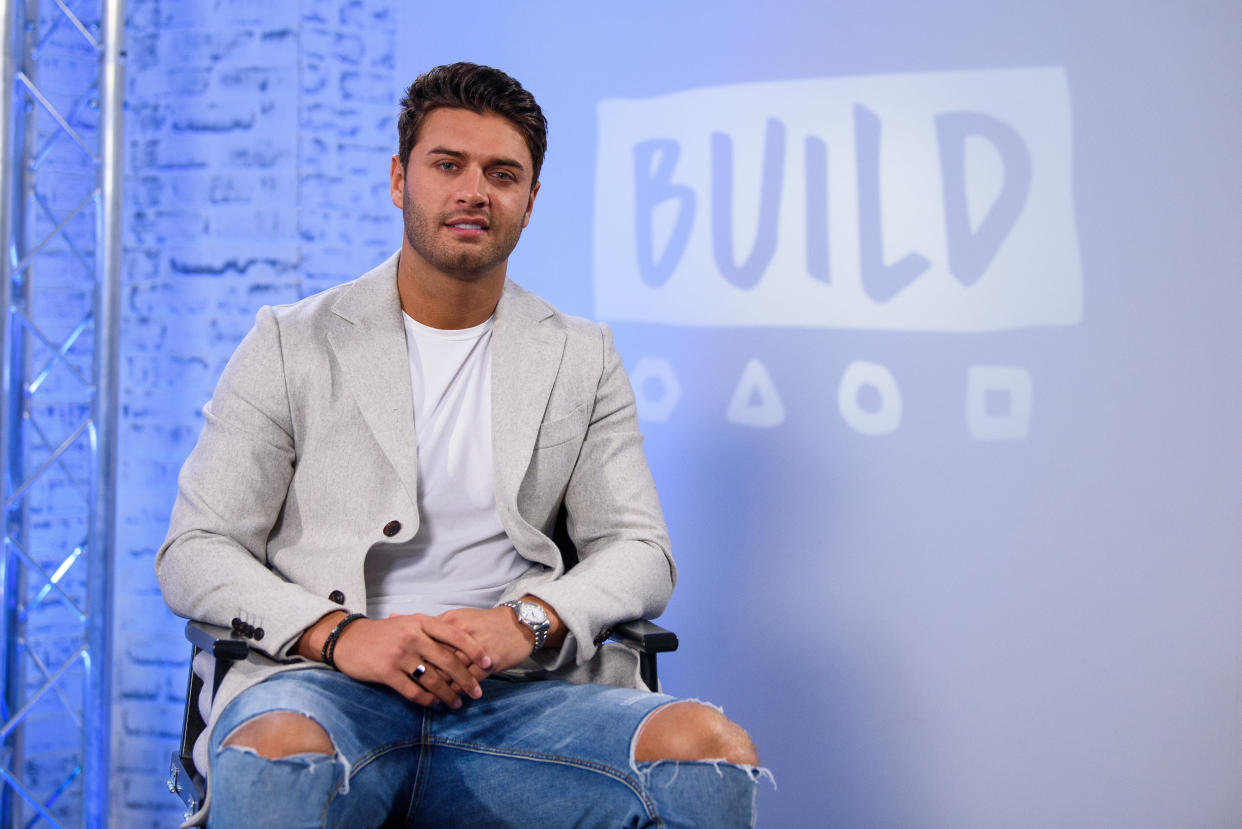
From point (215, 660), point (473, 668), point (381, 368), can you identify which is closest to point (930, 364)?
point (381, 368)

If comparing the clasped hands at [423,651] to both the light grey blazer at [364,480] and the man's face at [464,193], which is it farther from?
the man's face at [464,193]

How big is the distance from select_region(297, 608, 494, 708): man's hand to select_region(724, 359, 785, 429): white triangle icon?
3.99 ft

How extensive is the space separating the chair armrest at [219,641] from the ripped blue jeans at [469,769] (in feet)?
0.19

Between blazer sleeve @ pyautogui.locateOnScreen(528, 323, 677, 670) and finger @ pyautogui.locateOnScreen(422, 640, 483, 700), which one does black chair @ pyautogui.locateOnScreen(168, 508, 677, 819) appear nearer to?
blazer sleeve @ pyautogui.locateOnScreen(528, 323, 677, 670)

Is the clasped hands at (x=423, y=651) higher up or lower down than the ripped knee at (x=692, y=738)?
higher up

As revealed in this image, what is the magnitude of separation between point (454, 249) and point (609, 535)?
1.73ft

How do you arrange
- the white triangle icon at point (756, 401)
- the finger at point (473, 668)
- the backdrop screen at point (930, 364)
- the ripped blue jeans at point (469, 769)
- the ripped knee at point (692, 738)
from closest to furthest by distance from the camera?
1. the ripped blue jeans at point (469, 769)
2. the ripped knee at point (692, 738)
3. the finger at point (473, 668)
4. the backdrop screen at point (930, 364)
5. the white triangle icon at point (756, 401)

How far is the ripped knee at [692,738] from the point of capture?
1413mm

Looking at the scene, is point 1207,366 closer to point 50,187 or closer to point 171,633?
point 171,633

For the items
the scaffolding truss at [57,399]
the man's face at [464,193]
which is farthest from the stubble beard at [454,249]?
the scaffolding truss at [57,399]

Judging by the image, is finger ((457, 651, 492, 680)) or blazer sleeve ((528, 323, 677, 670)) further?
blazer sleeve ((528, 323, 677, 670))

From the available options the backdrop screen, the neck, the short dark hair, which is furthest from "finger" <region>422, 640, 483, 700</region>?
the backdrop screen

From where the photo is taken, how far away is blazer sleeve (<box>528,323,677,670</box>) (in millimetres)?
1646

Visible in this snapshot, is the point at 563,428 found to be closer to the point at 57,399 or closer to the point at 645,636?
the point at 645,636
